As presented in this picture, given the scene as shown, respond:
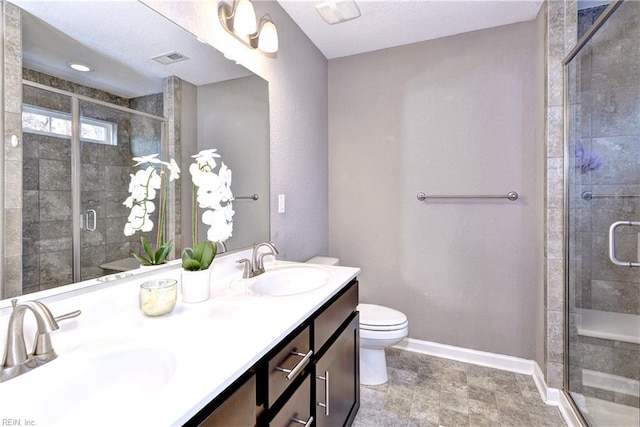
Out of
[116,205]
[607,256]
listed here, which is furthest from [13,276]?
[607,256]

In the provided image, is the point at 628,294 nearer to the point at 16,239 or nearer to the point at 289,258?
the point at 289,258

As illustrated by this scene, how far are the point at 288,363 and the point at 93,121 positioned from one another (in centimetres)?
90

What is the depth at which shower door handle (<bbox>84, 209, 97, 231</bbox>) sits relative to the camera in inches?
33.0

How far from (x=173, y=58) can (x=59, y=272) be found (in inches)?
32.5

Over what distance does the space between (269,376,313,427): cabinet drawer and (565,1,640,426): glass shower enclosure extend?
1452mm

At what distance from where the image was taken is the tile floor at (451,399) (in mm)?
1534

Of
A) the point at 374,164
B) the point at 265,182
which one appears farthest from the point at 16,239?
the point at 374,164

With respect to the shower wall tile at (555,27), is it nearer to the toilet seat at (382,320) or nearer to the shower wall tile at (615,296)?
the shower wall tile at (615,296)

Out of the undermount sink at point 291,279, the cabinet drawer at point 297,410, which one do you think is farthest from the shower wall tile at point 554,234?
the cabinet drawer at point 297,410

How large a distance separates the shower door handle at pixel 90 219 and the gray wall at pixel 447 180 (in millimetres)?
1760

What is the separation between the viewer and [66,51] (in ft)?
2.68

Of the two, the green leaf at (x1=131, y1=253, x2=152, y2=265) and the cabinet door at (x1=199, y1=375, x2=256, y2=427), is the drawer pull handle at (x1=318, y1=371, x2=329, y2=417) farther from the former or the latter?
the green leaf at (x1=131, y1=253, x2=152, y2=265)

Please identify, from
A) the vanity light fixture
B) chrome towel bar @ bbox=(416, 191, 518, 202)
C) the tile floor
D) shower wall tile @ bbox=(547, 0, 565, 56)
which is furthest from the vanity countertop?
shower wall tile @ bbox=(547, 0, 565, 56)

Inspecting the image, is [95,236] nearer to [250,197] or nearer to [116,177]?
[116,177]
